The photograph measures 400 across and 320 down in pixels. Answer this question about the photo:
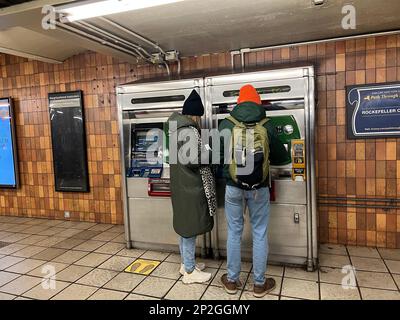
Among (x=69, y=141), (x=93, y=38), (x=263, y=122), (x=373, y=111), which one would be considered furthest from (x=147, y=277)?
(x=373, y=111)

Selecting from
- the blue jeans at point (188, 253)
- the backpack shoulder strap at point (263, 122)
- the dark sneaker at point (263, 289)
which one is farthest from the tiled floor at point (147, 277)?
the backpack shoulder strap at point (263, 122)

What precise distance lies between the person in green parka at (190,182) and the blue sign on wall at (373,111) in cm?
172

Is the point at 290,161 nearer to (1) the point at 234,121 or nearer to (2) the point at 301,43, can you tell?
(1) the point at 234,121

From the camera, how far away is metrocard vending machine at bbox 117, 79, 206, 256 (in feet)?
10.9

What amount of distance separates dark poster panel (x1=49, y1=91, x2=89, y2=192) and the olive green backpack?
2844mm

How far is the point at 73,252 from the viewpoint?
3562mm

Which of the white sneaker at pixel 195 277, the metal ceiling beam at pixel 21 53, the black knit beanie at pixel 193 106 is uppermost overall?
the metal ceiling beam at pixel 21 53

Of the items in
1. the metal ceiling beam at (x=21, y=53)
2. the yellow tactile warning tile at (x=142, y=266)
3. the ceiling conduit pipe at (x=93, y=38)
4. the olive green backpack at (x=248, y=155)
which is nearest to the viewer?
the olive green backpack at (x=248, y=155)

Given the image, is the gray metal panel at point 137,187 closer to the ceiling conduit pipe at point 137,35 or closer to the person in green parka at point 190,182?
the person in green parka at point 190,182

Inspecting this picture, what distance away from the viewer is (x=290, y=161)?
2.89 meters

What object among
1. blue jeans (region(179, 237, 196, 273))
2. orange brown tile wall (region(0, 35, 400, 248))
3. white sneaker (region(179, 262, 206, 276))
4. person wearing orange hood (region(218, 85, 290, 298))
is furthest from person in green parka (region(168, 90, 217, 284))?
orange brown tile wall (region(0, 35, 400, 248))

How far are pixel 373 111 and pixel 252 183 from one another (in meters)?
1.80

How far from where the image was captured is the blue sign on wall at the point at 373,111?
3.18 m

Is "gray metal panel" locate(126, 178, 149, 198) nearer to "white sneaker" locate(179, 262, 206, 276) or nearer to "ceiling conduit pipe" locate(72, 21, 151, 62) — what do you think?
"white sneaker" locate(179, 262, 206, 276)
